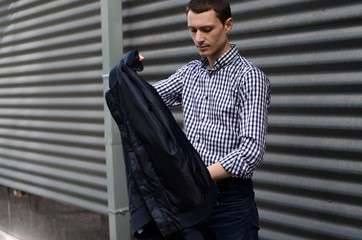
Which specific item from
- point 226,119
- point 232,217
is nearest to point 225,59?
point 226,119

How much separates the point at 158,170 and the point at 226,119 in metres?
0.40

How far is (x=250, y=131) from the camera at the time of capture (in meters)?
Result: 2.28

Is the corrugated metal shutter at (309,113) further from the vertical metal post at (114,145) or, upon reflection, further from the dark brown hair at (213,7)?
the vertical metal post at (114,145)

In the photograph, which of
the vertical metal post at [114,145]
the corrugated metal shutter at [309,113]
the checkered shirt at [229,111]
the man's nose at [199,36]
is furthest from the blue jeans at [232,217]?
the vertical metal post at [114,145]

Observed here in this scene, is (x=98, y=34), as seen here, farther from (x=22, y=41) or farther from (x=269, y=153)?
(x=269, y=153)

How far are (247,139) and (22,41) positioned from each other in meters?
5.63

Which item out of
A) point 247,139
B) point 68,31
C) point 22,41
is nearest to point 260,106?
point 247,139

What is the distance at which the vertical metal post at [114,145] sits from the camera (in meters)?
5.09

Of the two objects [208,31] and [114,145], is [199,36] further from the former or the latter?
[114,145]

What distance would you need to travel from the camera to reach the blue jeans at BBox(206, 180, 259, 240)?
240 centimetres

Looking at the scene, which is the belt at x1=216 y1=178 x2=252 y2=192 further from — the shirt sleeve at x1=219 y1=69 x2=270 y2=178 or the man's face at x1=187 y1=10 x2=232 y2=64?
the man's face at x1=187 y1=10 x2=232 y2=64

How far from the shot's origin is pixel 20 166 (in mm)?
7422

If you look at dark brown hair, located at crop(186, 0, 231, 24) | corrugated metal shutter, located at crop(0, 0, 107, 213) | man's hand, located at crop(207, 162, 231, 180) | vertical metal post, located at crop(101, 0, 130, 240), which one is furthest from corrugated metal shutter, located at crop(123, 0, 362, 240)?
corrugated metal shutter, located at crop(0, 0, 107, 213)

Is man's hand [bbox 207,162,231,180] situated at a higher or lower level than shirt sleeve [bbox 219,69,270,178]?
lower
